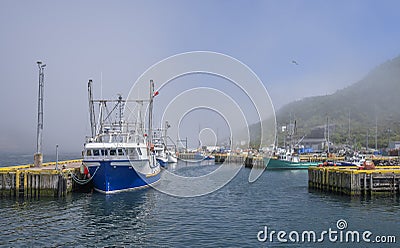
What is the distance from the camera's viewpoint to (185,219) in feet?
88.6

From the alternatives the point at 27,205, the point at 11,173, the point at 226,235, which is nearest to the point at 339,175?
the point at 226,235

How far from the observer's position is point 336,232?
23.0m

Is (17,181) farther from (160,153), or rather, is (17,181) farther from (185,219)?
(160,153)

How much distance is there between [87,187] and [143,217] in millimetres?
15615

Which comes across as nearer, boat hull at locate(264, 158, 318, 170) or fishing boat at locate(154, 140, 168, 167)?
boat hull at locate(264, 158, 318, 170)

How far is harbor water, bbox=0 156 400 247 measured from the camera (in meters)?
21.1

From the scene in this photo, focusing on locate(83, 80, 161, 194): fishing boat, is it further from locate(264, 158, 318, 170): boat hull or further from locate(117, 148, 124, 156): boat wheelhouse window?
locate(264, 158, 318, 170): boat hull

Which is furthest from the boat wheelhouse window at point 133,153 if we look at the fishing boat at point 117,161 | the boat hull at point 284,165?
the boat hull at point 284,165

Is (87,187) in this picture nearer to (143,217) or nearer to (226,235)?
(143,217)

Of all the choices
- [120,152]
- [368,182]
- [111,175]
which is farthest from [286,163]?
[111,175]

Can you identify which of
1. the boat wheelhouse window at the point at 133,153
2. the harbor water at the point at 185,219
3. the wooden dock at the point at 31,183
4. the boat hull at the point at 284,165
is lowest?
the boat hull at the point at 284,165

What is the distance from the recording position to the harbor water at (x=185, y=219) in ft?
69.4

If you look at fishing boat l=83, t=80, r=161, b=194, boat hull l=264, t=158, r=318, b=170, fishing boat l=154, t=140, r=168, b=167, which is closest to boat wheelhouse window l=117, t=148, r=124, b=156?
fishing boat l=83, t=80, r=161, b=194

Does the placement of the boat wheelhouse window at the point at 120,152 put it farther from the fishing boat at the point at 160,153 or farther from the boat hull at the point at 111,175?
the fishing boat at the point at 160,153
